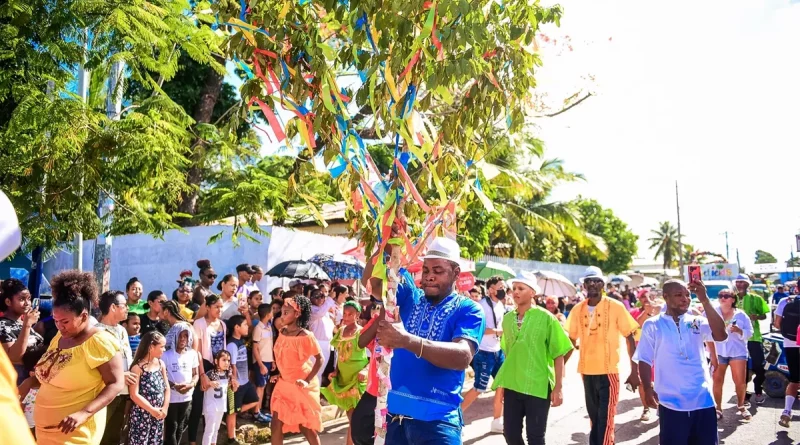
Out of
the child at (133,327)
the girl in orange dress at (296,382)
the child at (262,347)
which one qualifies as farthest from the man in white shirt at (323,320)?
the child at (133,327)

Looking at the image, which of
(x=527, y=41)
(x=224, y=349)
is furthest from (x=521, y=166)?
(x=527, y=41)

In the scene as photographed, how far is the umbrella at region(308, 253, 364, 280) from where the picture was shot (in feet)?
43.6

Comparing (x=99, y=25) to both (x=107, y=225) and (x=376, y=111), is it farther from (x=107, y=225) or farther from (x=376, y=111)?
(x=376, y=111)

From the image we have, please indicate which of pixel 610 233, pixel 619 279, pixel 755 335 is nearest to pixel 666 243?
pixel 610 233

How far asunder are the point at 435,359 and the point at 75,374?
7.44 feet

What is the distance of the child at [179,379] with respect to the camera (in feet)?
21.0

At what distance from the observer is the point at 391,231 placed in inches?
148

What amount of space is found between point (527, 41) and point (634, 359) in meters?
3.49

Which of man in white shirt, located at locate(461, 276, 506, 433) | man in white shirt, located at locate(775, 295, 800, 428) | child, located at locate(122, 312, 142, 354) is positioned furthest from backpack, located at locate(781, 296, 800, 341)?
child, located at locate(122, 312, 142, 354)

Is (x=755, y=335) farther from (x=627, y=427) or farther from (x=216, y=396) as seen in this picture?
(x=216, y=396)

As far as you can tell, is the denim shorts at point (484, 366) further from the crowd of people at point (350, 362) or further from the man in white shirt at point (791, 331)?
the man in white shirt at point (791, 331)

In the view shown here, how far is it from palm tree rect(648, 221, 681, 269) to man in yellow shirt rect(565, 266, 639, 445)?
263 ft

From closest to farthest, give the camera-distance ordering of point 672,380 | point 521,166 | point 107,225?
point 672,380, point 107,225, point 521,166

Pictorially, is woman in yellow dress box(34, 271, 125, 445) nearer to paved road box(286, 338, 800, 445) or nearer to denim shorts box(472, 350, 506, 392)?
paved road box(286, 338, 800, 445)
